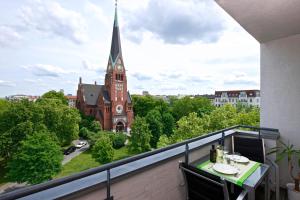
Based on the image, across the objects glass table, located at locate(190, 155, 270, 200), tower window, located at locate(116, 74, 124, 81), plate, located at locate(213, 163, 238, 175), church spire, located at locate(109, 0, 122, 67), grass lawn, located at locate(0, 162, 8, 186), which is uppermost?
church spire, located at locate(109, 0, 122, 67)

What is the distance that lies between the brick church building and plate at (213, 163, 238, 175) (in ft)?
72.9

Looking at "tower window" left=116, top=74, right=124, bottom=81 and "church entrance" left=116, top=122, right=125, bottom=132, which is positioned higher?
"tower window" left=116, top=74, right=124, bottom=81

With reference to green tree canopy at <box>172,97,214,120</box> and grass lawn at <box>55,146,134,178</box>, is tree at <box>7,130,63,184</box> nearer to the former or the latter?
grass lawn at <box>55,146,134,178</box>

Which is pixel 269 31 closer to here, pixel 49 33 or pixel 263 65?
pixel 263 65

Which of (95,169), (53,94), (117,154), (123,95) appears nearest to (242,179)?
(95,169)

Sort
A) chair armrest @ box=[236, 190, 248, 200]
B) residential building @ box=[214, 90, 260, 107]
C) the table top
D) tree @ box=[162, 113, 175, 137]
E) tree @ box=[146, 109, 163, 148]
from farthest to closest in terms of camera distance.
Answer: residential building @ box=[214, 90, 260, 107] → tree @ box=[162, 113, 175, 137] → tree @ box=[146, 109, 163, 148] → the table top → chair armrest @ box=[236, 190, 248, 200]

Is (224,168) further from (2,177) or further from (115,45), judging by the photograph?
(115,45)

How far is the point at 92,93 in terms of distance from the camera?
26.3 metres

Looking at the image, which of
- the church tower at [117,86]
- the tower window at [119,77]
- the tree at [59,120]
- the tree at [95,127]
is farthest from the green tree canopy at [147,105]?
the tree at [59,120]

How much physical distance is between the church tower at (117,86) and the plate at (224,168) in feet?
72.9

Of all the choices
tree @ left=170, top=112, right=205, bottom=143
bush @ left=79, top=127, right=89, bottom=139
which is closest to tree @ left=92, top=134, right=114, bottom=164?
tree @ left=170, top=112, right=205, bottom=143

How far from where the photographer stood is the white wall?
2.51 meters

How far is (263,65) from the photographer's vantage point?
112 inches

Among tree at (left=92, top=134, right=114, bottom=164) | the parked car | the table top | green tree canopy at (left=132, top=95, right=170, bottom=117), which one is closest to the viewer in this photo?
the table top
